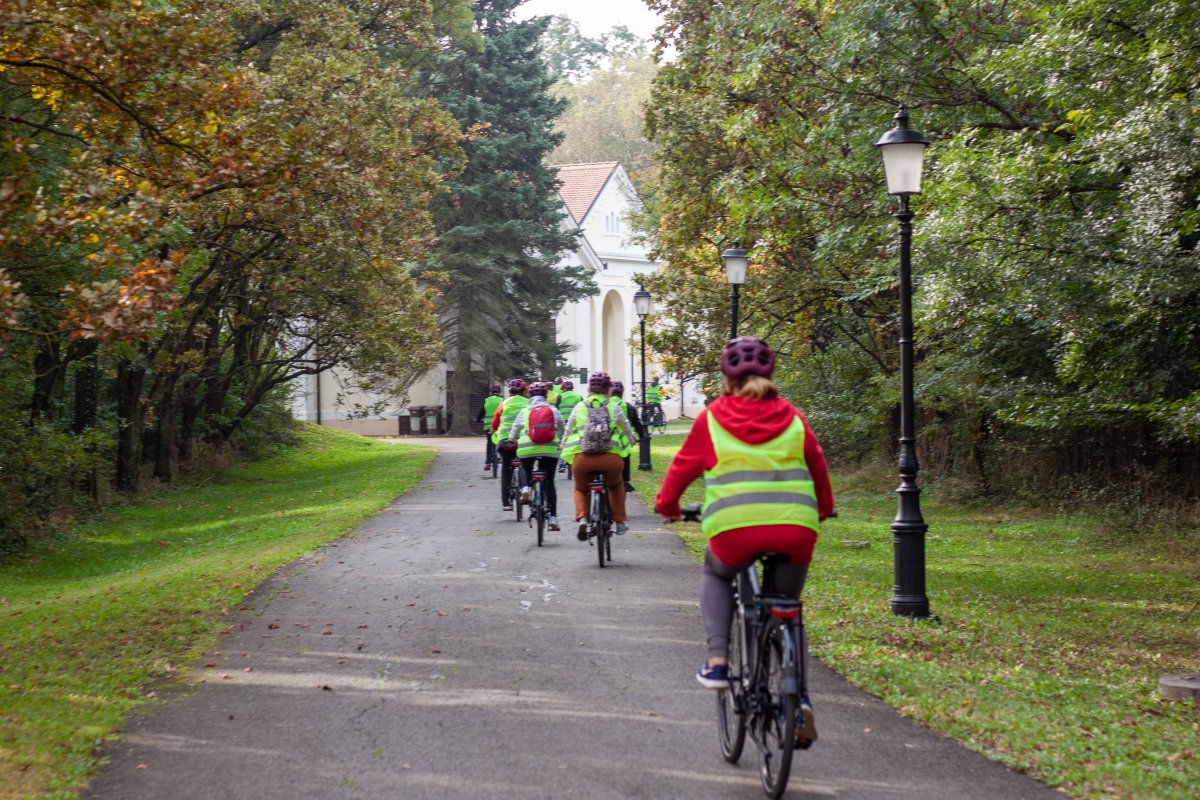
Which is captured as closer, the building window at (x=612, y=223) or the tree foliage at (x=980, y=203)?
the tree foliage at (x=980, y=203)

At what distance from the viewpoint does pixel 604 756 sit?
6559 millimetres

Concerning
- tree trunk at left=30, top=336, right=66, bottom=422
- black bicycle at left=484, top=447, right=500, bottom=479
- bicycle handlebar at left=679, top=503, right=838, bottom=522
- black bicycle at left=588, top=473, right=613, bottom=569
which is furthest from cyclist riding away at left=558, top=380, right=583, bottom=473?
bicycle handlebar at left=679, top=503, right=838, bottom=522

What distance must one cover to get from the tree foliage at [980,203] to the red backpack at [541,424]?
447 cm

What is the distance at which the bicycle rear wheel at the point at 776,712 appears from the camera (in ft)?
18.2

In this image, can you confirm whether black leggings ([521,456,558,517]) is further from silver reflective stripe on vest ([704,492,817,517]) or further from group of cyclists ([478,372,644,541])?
silver reflective stripe on vest ([704,492,817,517])

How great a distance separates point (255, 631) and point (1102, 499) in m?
12.6

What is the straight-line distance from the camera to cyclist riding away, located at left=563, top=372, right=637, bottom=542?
1388 centimetres

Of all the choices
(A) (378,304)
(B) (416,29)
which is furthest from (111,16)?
(B) (416,29)

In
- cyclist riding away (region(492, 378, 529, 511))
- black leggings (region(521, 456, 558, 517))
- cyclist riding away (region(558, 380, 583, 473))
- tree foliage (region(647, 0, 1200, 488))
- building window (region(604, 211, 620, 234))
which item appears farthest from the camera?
building window (region(604, 211, 620, 234))

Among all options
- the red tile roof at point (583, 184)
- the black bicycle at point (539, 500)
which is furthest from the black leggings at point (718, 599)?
the red tile roof at point (583, 184)

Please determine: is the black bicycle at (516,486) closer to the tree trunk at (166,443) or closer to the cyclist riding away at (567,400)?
the cyclist riding away at (567,400)

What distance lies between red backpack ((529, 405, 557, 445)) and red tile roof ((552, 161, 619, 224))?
5478 cm

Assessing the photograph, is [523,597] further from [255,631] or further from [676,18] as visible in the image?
[676,18]

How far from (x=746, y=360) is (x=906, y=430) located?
5785 mm
